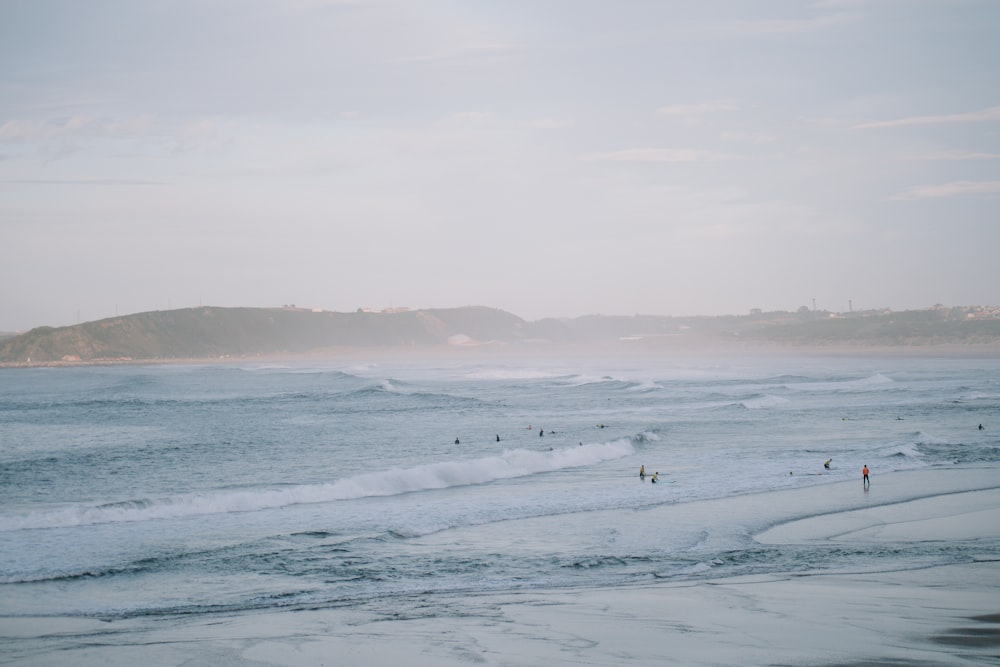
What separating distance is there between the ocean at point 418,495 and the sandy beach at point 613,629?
0.46 metres

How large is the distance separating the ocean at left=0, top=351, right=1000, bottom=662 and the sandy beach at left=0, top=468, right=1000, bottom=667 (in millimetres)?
461

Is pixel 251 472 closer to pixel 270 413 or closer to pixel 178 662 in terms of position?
pixel 178 662

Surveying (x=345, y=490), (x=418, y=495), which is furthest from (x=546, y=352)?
(x=345, y=490)

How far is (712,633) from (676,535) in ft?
21.2

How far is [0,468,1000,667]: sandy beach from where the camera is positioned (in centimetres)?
905

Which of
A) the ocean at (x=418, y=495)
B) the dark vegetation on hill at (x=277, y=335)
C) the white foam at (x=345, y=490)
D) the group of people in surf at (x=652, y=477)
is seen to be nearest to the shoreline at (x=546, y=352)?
the dark vegetation on hill at (x=277, y=335)

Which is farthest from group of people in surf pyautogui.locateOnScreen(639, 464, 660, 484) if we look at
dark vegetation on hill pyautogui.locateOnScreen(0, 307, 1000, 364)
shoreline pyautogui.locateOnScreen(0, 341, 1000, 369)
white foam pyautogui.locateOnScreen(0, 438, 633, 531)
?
dark vegetation on hill pyautogui.locateOnScreen(0, 307, 1000, 364)

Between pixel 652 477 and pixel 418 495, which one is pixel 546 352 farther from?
pixel 418 495

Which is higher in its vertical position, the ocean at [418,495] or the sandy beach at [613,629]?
the sandy beach at [613,629]

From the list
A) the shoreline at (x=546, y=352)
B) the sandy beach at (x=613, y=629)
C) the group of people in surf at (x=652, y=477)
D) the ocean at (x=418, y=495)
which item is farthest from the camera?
the shoreline at (x=546, y=352)

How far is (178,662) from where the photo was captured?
914 cm

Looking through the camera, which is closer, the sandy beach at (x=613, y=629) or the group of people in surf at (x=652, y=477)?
the sandy beach at (x=613, y=629)

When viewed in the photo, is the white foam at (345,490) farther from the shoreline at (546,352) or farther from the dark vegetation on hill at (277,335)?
the dark vegetation on hill at (277,335)

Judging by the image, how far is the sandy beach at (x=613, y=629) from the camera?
9.05 metres
